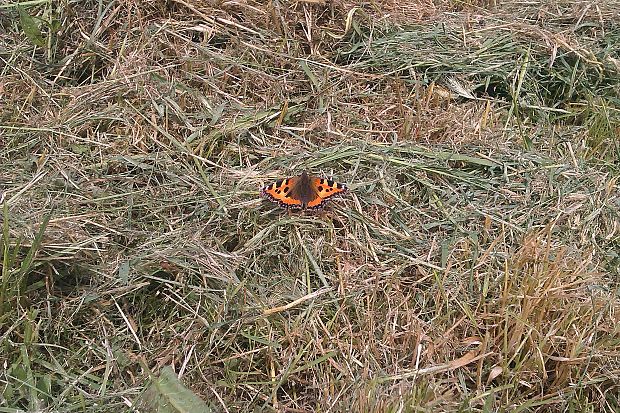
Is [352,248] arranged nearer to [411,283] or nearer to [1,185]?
[411,283]

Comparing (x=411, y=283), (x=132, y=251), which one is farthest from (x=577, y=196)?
(x=132, y=251)

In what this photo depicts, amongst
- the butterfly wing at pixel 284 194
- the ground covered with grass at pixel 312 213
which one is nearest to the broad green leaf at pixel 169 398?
the ground covered with grass at pixel 312 213

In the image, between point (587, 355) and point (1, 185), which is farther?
point (1, 185)

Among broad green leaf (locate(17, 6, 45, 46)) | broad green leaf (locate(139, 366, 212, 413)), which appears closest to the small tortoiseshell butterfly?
broad green leaf (locate(139, 366, 212, 413))

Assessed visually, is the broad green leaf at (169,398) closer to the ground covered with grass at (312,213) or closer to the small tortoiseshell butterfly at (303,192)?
the ground covered with grass at (312,213)

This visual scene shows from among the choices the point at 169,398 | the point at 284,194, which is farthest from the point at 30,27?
the point at 169,398

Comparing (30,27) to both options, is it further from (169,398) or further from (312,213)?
(169,398)

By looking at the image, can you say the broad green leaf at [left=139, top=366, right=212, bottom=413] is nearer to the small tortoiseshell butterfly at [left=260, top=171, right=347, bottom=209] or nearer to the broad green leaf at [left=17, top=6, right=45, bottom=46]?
the small tortoiseshell butterfly at [left=260, top=171, right=347, bottom=209]
